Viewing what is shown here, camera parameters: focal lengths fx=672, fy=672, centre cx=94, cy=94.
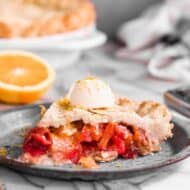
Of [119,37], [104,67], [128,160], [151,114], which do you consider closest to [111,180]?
Answer: [128,160]

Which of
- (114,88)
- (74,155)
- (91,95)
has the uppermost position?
(91,95)

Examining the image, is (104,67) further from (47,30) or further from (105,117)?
(105,117)

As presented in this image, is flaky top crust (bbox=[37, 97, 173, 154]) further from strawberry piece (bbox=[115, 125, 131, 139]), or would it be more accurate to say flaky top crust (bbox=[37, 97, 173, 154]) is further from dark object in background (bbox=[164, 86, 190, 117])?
dark object in background (bbox=[164, 86, 190, 117])

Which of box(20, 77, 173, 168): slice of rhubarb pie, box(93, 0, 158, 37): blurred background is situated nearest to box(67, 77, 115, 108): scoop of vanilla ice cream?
box(20, 77, 173, 168): slice of rhubarb pie

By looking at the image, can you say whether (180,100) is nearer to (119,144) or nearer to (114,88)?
(119,144)

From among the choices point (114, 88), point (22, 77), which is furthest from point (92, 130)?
point (114, 88)
